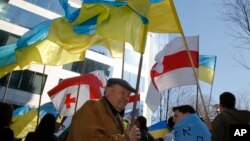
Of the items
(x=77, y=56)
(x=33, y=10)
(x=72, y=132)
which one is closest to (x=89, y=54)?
(x=33, y=10)

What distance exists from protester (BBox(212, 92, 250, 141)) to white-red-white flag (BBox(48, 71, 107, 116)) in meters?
3.78

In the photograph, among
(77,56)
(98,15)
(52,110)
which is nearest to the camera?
(98,15)

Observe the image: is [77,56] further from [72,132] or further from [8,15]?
[8,15]

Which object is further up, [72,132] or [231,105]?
[231,105]

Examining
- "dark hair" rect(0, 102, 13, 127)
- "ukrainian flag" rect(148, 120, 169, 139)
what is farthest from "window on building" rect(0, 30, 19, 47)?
"dark hair" rect(0, 102, 13, 127)

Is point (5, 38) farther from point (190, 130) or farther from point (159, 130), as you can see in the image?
point (190, 130)

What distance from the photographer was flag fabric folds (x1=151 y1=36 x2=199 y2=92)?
5.95 metres

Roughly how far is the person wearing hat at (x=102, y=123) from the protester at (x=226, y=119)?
204cm

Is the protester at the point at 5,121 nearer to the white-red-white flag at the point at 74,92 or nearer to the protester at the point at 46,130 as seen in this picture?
the protester at the point at 46,130

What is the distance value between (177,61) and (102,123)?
12.5ft

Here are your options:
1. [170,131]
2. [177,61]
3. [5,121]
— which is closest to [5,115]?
[5,121]

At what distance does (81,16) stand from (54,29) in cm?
100

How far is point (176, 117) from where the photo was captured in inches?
172

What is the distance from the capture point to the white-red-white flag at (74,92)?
7648 mm
